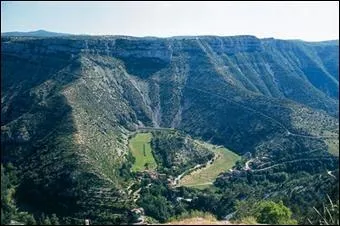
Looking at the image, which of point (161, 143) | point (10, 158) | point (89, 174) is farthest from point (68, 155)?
point (161, 143)

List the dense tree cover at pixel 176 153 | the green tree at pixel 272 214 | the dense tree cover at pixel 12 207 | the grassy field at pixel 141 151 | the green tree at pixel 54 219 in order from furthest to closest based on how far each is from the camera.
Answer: the grassy field at pixel 141 151
the dense tree cover at pixel 176 153
the green tree at pixel 54 219
the dense tree cover at pixel 12 207
the green tree at pixel 272 214

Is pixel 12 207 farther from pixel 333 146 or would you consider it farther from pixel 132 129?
pixel 333 146

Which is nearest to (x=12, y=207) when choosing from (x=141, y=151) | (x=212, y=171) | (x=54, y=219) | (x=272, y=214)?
(x=54, y=219)

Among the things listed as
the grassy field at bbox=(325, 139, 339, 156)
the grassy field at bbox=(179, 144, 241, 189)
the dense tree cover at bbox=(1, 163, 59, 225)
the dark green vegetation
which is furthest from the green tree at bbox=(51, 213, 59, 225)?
the grassy field at bbox=(325, 139, 339, 156)

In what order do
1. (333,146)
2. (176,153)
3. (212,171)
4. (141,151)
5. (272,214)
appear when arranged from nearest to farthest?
(272,214) < (333,146) < (212,171) < (176,153) < (141,151)

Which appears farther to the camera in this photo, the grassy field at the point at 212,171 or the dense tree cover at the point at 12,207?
the grassy field at the point at 212,171

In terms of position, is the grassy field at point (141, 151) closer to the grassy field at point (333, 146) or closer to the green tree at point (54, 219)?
the green tree at point (54, 219)

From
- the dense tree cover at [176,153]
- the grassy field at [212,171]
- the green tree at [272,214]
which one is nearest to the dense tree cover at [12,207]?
the green tree at [272,214]
